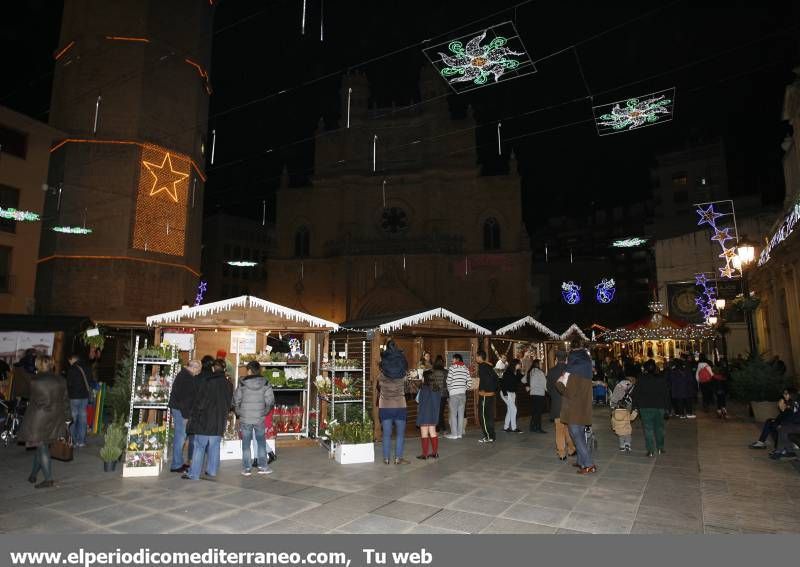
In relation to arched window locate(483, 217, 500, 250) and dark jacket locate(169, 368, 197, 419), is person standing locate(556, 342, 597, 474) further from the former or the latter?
arched window locate(483, 217, 500, 250)

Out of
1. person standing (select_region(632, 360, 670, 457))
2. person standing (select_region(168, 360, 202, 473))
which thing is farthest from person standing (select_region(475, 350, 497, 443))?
person standing (select_region(168, 360, 202, 473))

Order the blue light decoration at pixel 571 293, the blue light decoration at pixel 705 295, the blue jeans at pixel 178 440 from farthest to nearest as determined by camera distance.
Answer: the blue light decoration at pixel 571 293 → the blue light decoration at pixel 705 295 → the blue jeans at pixel 178 440

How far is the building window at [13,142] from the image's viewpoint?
1880 centimetres

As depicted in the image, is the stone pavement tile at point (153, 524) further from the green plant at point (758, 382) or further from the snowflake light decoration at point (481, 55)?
the green plant at point (758, 382)

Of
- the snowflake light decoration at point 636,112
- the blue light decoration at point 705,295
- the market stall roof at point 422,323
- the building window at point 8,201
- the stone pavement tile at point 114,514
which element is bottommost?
the stone pavement tile at point 114,514

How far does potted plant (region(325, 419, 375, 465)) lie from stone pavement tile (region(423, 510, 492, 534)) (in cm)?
282

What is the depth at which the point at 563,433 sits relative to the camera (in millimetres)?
7629

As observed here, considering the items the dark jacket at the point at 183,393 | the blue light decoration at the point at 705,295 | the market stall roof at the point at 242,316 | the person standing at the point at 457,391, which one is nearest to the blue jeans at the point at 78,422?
the market stall roof at the point at 242,316

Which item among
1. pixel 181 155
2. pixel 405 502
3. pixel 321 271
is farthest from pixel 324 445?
pixel 321 271

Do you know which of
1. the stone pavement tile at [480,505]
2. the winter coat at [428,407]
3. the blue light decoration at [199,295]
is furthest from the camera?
the blue light decoration at [199,295]

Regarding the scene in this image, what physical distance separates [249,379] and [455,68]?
6.67 metres

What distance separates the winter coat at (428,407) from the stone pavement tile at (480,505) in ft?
7.31

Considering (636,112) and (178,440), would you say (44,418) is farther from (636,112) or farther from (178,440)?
(636,112)

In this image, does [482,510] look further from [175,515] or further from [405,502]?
[175,515]
